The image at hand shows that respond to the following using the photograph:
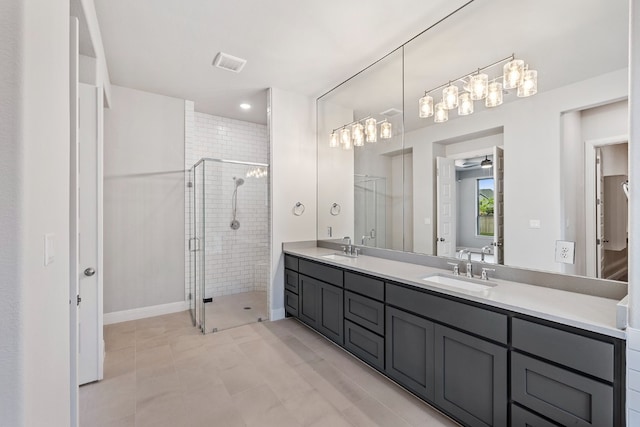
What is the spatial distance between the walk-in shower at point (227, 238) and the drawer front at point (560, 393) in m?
2.80

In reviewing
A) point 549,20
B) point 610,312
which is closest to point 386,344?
point 610,312

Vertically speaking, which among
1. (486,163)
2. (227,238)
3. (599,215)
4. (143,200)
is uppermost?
(486,163)

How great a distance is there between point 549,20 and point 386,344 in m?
2.50

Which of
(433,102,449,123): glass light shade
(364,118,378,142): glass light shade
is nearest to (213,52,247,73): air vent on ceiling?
(364,118,378,142): glass light shade

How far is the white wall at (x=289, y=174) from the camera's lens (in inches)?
144

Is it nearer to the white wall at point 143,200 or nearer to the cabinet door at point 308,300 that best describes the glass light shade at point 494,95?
the cabinet door at point 308,300

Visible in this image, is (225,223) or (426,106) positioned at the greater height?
(426,106)

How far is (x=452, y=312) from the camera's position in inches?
70.9

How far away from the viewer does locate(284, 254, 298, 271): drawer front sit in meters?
3.51

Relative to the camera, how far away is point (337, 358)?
2.69m

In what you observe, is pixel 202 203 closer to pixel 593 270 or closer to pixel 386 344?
pixel 386 344

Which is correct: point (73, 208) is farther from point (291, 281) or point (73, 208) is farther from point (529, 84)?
point (529, 84)

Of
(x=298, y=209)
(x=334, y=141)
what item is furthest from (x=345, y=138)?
(x=298, y=209)

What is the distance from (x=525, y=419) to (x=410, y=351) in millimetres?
721
